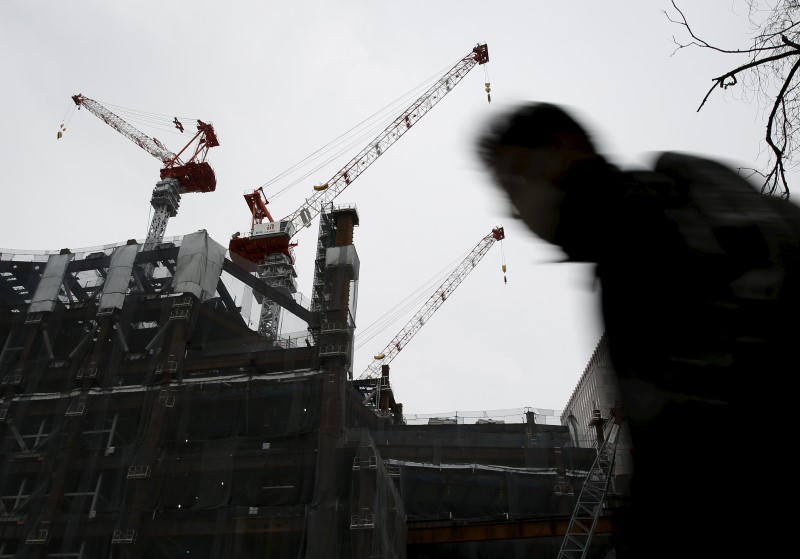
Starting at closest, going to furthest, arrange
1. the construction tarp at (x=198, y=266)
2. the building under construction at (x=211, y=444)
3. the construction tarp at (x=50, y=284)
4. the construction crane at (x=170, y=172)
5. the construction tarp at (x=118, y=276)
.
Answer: the building under construction at (x=211, y=444), the construction tarp at (x=118, y=276), the construction tarp at (x=198, y=266), the construction tarp at (x=50, y=284), the construction crane at (x=170, y=172)

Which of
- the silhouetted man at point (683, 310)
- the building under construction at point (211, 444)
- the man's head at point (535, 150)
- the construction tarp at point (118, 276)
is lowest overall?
the silhouetted man at point (683, 310)

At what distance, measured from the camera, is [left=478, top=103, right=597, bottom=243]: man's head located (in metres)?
1.51

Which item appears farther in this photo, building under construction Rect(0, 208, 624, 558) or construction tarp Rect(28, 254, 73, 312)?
construction tarp Rect(28, 254, 73, 312)

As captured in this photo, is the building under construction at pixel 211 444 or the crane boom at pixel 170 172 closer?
the building under construction at pixel 211 444

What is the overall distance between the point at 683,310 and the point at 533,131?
0.59 m

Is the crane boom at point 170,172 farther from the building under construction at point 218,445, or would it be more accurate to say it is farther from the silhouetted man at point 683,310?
the silhouetted man at point 683,310

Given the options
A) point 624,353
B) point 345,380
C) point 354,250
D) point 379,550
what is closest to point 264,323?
point 354,250

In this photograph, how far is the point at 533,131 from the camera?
1508mm

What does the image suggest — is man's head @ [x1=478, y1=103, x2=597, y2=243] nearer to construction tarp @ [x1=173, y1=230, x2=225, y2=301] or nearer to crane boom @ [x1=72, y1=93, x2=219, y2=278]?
construction tarp @ [x1=173, y1=230, x2=225, y2=301]

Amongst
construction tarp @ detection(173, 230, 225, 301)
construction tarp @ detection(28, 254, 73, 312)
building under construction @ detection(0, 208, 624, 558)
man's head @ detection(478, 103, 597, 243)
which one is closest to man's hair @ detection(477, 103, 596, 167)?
man's head @ detection(478, 103, 597, 243)

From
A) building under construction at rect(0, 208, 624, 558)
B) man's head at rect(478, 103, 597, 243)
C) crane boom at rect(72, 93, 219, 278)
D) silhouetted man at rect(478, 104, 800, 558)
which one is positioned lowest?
silhouetted man at rect(478, 104, 800, 558)

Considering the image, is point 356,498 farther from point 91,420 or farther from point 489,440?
point 489,440

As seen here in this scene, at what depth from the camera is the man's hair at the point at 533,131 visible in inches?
59.3

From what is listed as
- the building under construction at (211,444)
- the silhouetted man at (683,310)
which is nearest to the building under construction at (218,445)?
the building under construction at (211,444)
